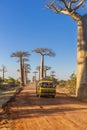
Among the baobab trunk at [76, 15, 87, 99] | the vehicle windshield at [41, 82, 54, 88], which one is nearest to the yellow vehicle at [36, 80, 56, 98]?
the vehicle windshield at [41, 82, 54, 88]

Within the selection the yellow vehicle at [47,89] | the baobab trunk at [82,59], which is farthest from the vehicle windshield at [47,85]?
the baobab trunk at [82,59]

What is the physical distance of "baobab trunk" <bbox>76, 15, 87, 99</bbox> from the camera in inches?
1026

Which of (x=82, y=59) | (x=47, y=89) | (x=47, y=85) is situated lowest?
(x=47, y=89)

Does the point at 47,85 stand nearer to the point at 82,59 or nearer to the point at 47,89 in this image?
the point at 47,89

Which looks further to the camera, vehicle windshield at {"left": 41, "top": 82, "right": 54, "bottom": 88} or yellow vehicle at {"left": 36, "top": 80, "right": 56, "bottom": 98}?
vehicle windshield at {"left": 41, "top": 82, "right": 54, "bottom": 88}

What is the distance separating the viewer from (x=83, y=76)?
26094 millimetres

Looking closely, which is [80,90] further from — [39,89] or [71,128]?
[71,128]

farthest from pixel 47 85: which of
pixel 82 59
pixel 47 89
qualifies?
pixel 82 59

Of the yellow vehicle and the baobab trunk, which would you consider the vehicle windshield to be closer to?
the yellow vehicle

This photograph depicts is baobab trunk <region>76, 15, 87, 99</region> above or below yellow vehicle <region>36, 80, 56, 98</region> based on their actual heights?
above

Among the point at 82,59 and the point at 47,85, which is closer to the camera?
the point at 82,59

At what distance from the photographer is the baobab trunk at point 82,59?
26.1 meters

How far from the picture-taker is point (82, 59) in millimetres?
26344

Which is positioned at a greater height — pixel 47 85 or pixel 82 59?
pixel 82 59
